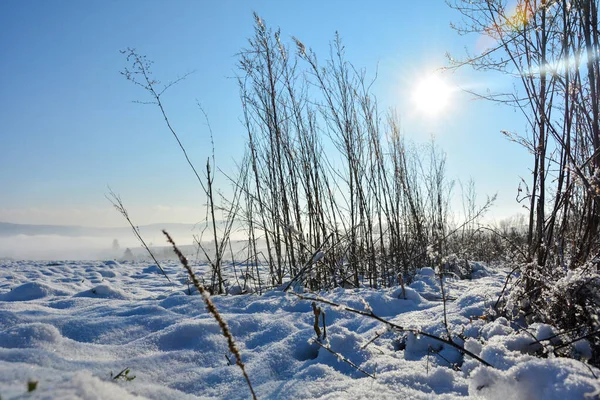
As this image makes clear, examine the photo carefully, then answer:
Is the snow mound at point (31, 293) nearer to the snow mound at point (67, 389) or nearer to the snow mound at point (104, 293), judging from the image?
the snow mound at point (104, 293)

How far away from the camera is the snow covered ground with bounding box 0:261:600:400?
0.70m

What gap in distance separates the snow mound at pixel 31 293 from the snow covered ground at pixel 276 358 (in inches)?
25.9

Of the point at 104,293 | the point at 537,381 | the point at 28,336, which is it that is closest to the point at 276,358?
the point at 537,381

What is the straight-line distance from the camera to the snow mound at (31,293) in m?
2.33

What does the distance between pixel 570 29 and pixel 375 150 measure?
1871 mm

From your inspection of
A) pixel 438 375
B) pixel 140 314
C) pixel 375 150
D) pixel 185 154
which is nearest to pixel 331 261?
pixel 375 150

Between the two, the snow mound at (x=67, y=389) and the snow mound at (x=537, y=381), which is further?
the snow mound at (x=537, y=381)

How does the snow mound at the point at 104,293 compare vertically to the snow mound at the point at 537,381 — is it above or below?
below

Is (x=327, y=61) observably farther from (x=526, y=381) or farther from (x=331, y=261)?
(x=526, y=381)

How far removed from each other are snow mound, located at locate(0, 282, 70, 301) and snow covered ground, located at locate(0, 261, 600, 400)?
2.15 feet

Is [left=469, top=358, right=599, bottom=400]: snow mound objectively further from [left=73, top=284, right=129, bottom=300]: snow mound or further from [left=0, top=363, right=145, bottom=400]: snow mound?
[left=73, top=284, right=129, bottom=300]: snow mound

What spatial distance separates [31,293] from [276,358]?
2123 mm

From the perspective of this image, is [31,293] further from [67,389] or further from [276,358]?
[67,389]

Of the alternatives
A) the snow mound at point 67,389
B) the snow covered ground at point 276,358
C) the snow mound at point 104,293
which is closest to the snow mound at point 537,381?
the snow covered ground at point 276,358
